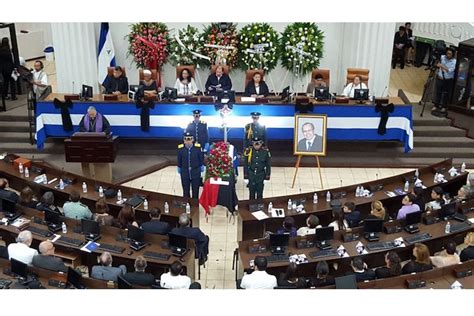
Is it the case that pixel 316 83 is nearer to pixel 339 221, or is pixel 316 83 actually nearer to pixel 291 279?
pixel 339 221

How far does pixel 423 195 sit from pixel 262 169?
9.73 feet

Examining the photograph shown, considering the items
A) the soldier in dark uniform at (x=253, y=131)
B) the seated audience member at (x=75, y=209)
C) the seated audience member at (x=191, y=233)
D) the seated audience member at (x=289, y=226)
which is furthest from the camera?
the soldier in dark uniform at (x=253, y=131)

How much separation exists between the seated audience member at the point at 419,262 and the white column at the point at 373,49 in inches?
311

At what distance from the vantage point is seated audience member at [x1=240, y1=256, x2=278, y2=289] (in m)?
7.33

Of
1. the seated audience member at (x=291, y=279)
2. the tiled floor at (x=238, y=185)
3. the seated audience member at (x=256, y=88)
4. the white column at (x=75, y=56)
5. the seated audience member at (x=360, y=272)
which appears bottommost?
the tiled floor at (x=238, y=185)

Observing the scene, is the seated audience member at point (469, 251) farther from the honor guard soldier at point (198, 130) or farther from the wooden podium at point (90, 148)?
the wooden podium at point (90, 148)

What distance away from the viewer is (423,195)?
34.1 ft

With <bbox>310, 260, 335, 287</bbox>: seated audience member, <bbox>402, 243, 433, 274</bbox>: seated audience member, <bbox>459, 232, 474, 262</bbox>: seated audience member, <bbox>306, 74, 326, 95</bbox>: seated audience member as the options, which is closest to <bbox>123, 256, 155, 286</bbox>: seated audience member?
<bbox>310, 260, 335, 287</bbox>: seated audience member

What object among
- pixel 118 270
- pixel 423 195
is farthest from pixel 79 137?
pixel 423 195

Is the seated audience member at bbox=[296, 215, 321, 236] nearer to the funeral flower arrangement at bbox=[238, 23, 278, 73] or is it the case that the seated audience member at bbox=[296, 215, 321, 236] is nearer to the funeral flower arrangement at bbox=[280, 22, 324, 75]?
the funeral flower arrangement at bbox=[238, 23, 278, 73]

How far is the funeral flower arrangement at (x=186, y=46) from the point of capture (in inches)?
603

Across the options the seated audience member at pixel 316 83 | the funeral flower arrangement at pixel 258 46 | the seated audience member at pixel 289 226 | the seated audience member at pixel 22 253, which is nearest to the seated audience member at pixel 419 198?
the seated audience member at pixel 289 226

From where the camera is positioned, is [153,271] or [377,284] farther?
[153,271]
